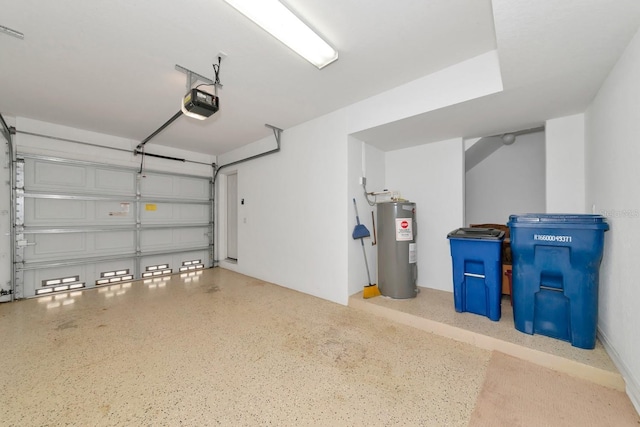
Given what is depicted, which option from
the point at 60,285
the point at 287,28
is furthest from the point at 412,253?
the point at 60,285

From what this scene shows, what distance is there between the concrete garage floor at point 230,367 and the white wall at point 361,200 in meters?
0.47

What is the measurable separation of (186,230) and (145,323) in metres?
2.85

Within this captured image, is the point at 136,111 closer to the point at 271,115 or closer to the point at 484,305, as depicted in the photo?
the point at 271,115

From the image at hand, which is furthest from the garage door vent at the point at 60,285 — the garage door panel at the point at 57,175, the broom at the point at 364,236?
the broom at the point at 364,236

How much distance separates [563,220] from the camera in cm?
194

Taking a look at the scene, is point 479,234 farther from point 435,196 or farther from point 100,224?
point 100,224

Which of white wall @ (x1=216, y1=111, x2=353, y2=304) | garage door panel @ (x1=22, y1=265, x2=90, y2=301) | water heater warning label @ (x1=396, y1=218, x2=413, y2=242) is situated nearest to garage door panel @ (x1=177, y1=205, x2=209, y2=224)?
white wall @ (x1=216, y1=111, x2=353, y2=304)

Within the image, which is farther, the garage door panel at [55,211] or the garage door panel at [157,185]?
the garage door panel at [157,185]

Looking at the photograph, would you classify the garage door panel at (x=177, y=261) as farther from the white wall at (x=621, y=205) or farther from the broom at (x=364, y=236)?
the white wall at (x=621, y=205)

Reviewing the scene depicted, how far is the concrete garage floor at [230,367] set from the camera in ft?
4.79

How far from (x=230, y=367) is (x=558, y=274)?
2.79 meters

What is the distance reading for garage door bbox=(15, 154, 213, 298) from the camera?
360cm

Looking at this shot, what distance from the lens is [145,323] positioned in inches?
106

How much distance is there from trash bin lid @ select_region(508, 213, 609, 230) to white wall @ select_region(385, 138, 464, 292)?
3.70 ft
